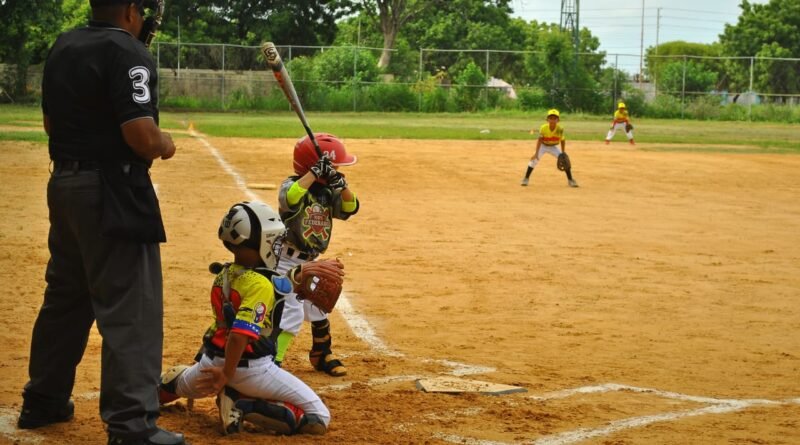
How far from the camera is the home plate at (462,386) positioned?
6371mm

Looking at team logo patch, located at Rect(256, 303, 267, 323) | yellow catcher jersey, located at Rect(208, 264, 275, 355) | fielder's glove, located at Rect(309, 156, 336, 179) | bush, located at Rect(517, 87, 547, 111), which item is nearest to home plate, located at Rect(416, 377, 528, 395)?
fielder's glove, located at Rect(309, 156, 336, 179)

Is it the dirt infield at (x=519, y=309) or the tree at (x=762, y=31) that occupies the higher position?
the tree at (x=762, y=31)

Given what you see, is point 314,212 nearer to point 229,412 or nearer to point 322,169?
point 322,169

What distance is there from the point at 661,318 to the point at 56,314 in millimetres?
5355

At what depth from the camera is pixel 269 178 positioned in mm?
19047

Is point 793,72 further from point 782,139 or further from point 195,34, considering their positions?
point 195,34

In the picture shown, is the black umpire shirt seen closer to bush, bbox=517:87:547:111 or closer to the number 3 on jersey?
the number 3 on jersey

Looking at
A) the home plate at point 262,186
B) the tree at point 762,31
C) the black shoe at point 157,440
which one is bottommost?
the black shoe at point 157,440

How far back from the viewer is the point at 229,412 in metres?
5.33

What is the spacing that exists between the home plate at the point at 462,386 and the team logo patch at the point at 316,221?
1.10 metres

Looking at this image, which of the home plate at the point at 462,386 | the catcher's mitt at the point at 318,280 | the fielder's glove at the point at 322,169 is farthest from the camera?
the fielder's glove at the point at 322,169

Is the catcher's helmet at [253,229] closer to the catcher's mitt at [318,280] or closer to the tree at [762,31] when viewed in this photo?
the catcher's mitt at [318,280]

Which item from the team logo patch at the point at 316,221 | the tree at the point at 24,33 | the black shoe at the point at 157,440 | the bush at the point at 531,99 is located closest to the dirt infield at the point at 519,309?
the black shoe at the point at 157,440

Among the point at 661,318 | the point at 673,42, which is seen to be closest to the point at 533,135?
the point at 661,318
